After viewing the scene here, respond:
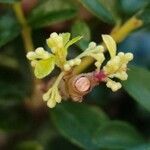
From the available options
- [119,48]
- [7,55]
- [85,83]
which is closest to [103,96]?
[119,48]

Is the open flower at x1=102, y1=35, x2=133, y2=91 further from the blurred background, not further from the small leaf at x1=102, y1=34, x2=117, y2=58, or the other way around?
the blurred background

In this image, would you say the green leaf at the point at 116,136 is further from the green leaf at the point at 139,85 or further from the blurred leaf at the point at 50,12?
the blurred leaf at the point at 50,12

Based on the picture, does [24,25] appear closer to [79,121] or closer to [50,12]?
[50,12]

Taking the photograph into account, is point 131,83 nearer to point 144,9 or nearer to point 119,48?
point 144,9

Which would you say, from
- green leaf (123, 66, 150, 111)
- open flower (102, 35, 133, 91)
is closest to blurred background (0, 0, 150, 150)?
green leaf (123, 66, 150, 111)

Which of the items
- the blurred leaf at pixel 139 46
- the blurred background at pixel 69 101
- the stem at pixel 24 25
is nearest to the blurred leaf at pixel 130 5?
the blurred background at pixel 69 101
